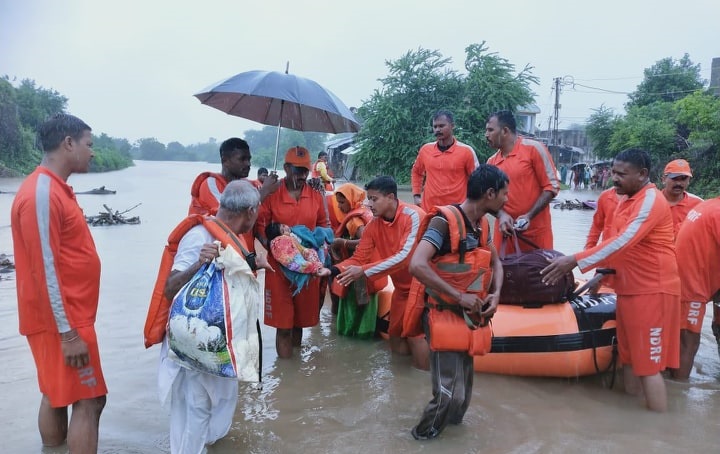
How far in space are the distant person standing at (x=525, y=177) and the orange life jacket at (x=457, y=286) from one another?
178 centimetres

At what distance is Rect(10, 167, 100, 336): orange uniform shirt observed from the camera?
263 cm

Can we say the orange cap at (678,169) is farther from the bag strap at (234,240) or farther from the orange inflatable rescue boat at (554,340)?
the bag strap at (234,240)

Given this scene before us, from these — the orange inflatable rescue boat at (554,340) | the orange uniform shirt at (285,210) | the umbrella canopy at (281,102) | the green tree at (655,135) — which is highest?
the green tree at (655,135)

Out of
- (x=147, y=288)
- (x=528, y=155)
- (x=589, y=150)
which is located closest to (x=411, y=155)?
(x=147, y=288)

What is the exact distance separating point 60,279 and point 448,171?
3.87m

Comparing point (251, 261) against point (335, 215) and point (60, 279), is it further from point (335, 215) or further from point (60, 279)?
point (335, 215)

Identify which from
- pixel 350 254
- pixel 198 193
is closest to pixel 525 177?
pixel 350 254

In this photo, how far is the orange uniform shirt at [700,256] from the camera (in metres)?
4.45

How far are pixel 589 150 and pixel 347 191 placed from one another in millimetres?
47207

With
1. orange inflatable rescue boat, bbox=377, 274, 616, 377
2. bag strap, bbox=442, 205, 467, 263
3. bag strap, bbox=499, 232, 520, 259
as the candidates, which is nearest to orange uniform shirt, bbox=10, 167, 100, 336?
bag strap, bbox=442, 205, 467, 263

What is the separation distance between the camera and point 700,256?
14.7ft

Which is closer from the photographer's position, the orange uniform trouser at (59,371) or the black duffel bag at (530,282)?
the orange uniform trouser at (59,371)

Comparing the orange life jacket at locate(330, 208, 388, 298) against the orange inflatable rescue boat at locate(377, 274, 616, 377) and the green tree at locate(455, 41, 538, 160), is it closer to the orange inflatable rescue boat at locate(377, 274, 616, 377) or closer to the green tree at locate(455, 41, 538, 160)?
the orange inflatable rescue boat at locate(377, 274, 616, 377)

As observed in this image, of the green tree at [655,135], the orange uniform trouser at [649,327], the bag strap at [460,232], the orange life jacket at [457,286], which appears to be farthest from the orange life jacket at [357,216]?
the green tree at [655,135]
